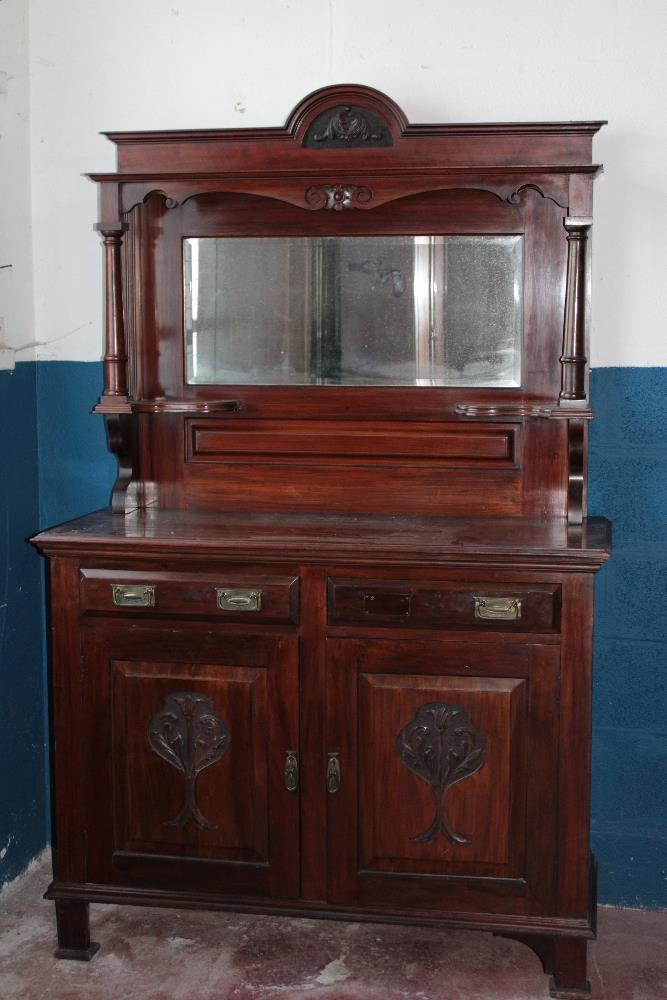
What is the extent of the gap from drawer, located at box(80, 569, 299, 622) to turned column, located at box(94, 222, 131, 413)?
0.49 meters

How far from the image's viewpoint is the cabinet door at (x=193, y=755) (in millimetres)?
2584

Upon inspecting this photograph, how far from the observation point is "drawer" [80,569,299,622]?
2.54 metres

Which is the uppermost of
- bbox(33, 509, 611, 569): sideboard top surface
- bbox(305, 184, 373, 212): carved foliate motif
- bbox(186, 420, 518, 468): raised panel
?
bbox(305, 184, 373, 212): carved foliate motif

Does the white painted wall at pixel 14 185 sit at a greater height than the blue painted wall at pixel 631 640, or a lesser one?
greater

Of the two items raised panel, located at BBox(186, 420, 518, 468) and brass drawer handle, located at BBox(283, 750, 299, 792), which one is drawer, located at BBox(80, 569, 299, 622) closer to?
brass drawer handle, located at BBox(283, 750, 299, 792)

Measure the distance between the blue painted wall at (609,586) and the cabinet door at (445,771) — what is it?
1.92ft

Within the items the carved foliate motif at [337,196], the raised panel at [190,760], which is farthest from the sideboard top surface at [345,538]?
the carved foliate motif at [337,196]

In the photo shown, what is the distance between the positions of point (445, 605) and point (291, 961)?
1006 mm

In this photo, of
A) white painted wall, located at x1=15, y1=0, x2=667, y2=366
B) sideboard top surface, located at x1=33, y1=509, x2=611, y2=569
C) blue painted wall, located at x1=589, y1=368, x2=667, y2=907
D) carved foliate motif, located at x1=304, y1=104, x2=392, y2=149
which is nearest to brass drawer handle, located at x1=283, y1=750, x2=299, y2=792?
sideboard top surface, located at x1=33, y1=509, x2=611, y2=569

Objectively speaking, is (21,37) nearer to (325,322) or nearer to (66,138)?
(66,138)

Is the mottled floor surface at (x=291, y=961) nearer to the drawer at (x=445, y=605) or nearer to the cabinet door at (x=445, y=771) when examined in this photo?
the cabinet door at (x=445, y=771)

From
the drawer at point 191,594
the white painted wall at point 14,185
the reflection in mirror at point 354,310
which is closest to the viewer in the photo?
the drawer at point 191,594

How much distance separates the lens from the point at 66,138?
3117 mm

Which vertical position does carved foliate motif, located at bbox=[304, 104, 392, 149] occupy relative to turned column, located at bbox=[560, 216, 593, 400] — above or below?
above
